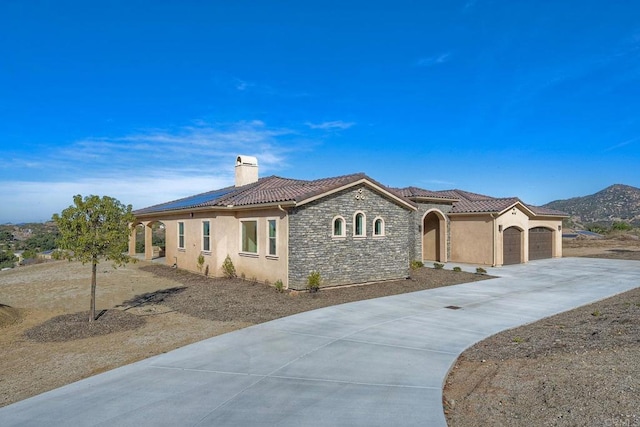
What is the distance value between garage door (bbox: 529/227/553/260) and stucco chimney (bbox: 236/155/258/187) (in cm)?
1784

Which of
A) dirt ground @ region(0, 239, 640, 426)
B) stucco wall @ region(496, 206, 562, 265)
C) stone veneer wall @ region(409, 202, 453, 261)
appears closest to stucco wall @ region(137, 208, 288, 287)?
dirt ground @ region(0, 239, 640, 426)

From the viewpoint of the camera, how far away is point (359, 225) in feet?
53.3

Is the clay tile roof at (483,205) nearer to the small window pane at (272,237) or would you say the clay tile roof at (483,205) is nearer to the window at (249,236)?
the window at (249,236)

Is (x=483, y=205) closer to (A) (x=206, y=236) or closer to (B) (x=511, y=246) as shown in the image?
(B) (x=511, y=246)

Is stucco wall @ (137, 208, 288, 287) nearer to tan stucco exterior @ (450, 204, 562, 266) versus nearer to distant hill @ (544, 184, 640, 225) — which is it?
tan stucco exterior @ (450, 204, 562, 266)

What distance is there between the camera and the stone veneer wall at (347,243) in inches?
574

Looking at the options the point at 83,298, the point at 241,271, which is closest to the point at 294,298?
the point at 241,271

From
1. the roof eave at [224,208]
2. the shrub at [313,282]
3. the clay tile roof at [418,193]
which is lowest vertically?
the shrub at [313,282]

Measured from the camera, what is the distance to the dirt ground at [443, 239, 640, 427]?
491 centimetres

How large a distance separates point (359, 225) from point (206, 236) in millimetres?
7373

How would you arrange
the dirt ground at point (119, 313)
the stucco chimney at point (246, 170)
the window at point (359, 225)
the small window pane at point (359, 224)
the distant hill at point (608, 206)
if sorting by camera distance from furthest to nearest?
the distant hill at point (608, 206) < the stucco chimney at point (246, 170) < the small window pane at point (359, 224) < the window at point (359, 225) < the dirt ground at point (119, 313)

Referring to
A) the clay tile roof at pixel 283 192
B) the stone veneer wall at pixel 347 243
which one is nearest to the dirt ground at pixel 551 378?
the stone veneer wall at pixel 347 243

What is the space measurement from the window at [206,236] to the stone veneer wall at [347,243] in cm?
576

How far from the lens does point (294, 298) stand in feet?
44.6
